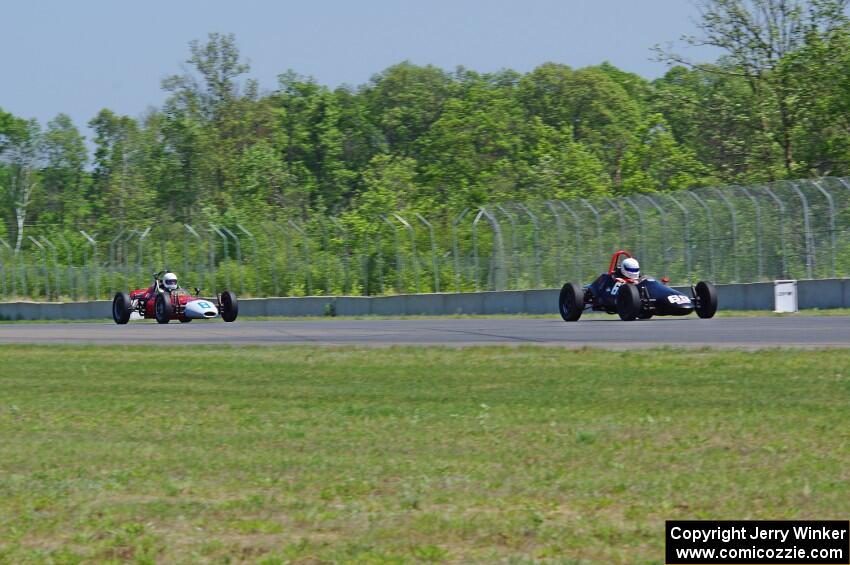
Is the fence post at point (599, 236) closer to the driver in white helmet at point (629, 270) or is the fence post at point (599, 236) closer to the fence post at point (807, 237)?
the fence post at point (807, 237)

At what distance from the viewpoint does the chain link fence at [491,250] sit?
32500 mm

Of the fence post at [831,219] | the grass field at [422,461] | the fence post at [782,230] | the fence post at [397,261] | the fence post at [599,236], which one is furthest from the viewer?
the fence post at [397,261]

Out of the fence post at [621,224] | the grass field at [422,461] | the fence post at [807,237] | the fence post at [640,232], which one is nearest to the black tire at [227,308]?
the fence post at [621,224]

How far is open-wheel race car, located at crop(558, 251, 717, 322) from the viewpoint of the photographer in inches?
1085

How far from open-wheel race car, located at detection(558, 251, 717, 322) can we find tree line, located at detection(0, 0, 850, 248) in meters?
15.1

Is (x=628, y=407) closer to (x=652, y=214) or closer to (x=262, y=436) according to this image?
(x=262, y=436)

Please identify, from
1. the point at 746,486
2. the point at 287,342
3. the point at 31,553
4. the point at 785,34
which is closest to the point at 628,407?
the point at 746,486

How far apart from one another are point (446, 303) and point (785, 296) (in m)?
12.2

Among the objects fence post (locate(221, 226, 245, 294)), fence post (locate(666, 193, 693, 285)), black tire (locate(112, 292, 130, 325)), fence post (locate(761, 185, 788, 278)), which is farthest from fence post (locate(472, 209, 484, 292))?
black tire (locate(112, 292, 130, 325))

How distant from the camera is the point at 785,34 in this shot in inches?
1954

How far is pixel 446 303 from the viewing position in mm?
41062

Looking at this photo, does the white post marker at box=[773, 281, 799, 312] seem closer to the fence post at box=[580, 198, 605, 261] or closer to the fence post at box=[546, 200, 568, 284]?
the fence post at box=[580, 198, 605, 261]

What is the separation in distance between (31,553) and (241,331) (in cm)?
2390

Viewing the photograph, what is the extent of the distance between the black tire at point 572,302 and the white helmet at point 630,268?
3.70 feet
